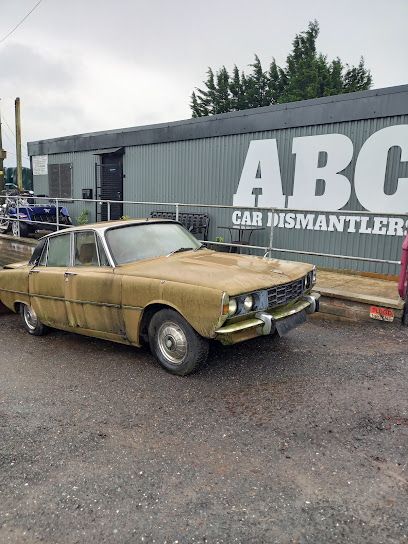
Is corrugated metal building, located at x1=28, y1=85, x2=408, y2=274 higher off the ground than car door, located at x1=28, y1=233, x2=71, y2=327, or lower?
higher

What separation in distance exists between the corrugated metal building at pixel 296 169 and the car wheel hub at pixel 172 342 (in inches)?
133

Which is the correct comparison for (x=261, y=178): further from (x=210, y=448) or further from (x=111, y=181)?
(x=210, y=448)

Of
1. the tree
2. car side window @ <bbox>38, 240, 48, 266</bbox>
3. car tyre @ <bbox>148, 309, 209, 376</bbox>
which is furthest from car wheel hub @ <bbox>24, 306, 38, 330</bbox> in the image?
the tree

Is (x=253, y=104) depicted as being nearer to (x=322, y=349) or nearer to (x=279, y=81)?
(x=279, y=81)

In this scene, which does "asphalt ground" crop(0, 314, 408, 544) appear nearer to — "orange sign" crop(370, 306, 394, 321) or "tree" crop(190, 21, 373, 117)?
"orange sign" crop(370, 306, 394, 321)

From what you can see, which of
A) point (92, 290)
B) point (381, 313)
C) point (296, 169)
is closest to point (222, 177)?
point (296, 169)

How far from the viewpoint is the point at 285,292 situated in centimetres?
434

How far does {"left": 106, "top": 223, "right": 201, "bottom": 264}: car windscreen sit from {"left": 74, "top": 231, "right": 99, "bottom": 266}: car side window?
0.76 feet

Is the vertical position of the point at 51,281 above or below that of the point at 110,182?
below

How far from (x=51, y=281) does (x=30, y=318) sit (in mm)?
889

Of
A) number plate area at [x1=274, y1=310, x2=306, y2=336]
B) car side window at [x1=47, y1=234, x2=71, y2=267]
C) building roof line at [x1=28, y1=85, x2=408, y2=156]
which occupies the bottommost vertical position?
number plate area at [x1=274, y1=310, x2=306, y2=336]

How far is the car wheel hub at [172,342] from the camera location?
162 inches

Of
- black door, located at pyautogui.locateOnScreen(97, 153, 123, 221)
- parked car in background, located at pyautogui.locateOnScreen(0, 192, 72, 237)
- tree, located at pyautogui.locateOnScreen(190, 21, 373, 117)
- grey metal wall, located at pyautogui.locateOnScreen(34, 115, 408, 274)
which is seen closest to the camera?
grey metal wall, located at pyautogui.locateOnScreen(34, 115, 408, 274)

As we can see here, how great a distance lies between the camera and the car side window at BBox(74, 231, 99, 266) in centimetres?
493
